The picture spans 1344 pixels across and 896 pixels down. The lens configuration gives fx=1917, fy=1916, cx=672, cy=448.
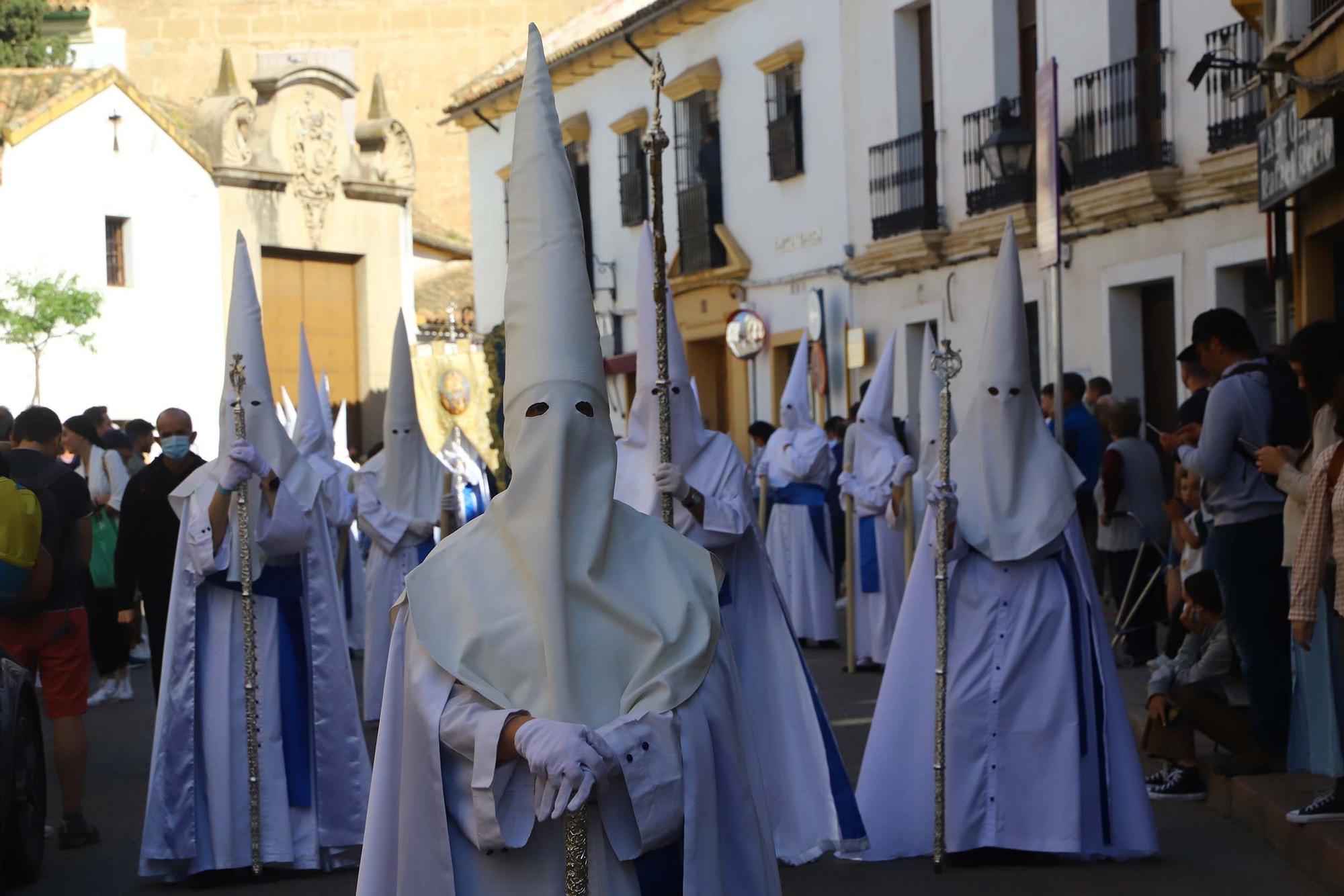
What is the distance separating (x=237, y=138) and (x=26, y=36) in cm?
1205

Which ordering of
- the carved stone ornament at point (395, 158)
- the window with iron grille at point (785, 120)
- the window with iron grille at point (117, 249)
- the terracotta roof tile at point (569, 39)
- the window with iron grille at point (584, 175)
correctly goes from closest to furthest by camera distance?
the window with iron grille at point (785, 120) < the window with iron grille at point (117, 249) < the terracotta roof tile at point (569, 39) < the window with iron grille at point (584, 175) < the carved stone ornament at point (395, 158)

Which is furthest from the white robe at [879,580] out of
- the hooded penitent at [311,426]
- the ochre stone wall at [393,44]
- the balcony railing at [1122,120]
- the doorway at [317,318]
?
the ochre stone wall at [393,44]

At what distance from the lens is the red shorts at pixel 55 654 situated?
8734 millimetres

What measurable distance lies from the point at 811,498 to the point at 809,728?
29.5 feet

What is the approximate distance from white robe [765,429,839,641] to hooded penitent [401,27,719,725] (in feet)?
41.1

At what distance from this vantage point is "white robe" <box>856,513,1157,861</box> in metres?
7.85

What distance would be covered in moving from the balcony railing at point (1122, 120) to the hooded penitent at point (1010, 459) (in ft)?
33.4

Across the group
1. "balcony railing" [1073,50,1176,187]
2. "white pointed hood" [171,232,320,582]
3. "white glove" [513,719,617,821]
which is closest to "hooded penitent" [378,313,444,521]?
"white pointed hood" [171,232,320,582]

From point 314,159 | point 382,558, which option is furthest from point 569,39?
point 382,558

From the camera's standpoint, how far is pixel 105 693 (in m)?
14.1

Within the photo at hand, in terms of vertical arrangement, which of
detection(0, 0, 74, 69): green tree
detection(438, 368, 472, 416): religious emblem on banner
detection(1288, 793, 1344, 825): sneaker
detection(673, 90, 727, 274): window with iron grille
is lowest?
detection(1288, 793, 1344, 825): sneaker

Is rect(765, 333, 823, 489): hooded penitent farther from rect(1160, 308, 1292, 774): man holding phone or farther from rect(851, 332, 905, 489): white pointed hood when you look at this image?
rect(1160, 308, 1292, 774): man holding phone

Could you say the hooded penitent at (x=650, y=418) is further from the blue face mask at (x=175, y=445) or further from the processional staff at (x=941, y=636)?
the blue face mask at (x=175, y=445)

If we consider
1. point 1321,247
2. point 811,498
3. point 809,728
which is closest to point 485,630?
point 809,728
